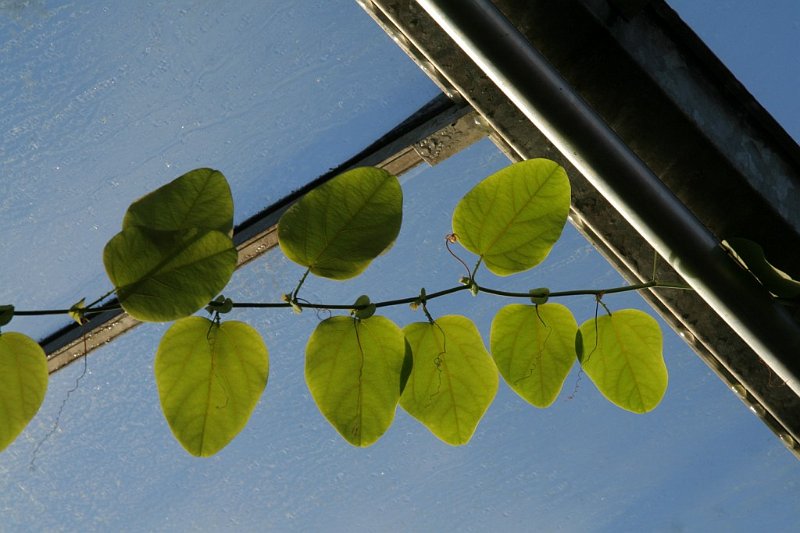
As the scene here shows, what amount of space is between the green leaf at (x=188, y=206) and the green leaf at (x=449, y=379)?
0.52 feet

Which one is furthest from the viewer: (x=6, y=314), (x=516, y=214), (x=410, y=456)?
(x=410, y=456)

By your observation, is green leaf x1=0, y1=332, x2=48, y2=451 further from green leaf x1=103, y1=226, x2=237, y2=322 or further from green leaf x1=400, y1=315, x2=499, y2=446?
green leaf x1=400, y1=315, x2=499, y2=446

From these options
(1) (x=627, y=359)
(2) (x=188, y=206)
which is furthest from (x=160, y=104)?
(1) (x=627, y=359)

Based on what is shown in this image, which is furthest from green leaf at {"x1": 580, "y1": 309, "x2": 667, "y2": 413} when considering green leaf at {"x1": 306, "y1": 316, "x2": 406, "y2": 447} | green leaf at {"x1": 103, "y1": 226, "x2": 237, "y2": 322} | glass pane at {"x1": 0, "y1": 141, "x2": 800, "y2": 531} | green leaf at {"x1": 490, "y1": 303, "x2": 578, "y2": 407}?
glass pane at {"x1": 0, "y1": 141, "x2": 800, "y2": 531}

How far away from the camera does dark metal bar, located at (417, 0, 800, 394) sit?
0.45m

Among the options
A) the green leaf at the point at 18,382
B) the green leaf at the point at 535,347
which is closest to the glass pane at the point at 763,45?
the green leaf at the point at 535,347

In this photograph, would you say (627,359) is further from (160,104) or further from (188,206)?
(160,104)

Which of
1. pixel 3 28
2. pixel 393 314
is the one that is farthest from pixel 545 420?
pixel 3 28

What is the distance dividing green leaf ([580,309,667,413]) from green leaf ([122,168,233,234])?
0.94 ft

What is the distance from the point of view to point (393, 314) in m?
1.01

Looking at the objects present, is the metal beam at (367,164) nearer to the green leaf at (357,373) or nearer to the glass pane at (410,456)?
the glass pane at (410,456)

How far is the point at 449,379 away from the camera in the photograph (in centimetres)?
49

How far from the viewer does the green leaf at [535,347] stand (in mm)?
509

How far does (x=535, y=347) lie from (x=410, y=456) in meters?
0.72
